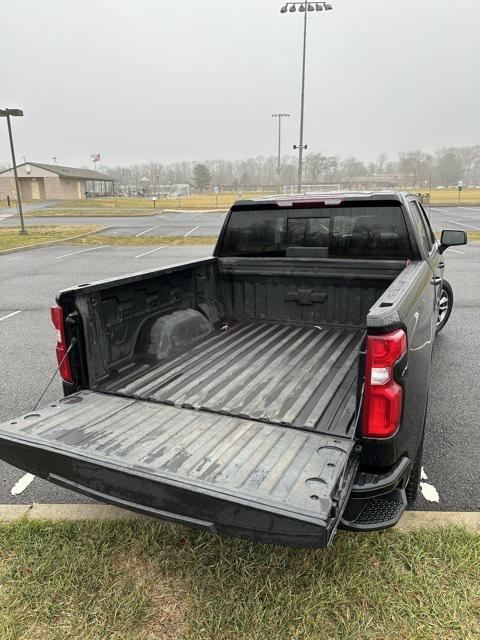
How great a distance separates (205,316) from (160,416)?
1.74 m

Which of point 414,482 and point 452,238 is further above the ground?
point 452,238

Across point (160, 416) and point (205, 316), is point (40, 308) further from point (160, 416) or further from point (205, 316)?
point (160, 416)

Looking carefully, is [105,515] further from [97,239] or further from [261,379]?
[97,239]

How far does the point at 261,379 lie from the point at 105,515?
1.33 meters

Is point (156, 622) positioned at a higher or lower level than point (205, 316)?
lower

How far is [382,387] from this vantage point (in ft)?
6.81

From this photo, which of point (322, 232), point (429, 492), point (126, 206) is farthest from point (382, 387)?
point (126, 206)

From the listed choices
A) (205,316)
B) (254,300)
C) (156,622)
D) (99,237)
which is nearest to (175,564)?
(156,622)

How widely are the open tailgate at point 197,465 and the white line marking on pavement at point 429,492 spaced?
44.4 inches

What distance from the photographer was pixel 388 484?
2111 millimetres

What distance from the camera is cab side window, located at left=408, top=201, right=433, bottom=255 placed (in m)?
4.04

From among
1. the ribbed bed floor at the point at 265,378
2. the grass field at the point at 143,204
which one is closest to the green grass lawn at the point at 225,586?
the ribbed bed floor at the point at 265,378

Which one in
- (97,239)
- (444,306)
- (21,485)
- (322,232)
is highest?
(322,232)

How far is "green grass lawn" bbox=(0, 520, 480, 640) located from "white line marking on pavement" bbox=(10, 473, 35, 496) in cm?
49
